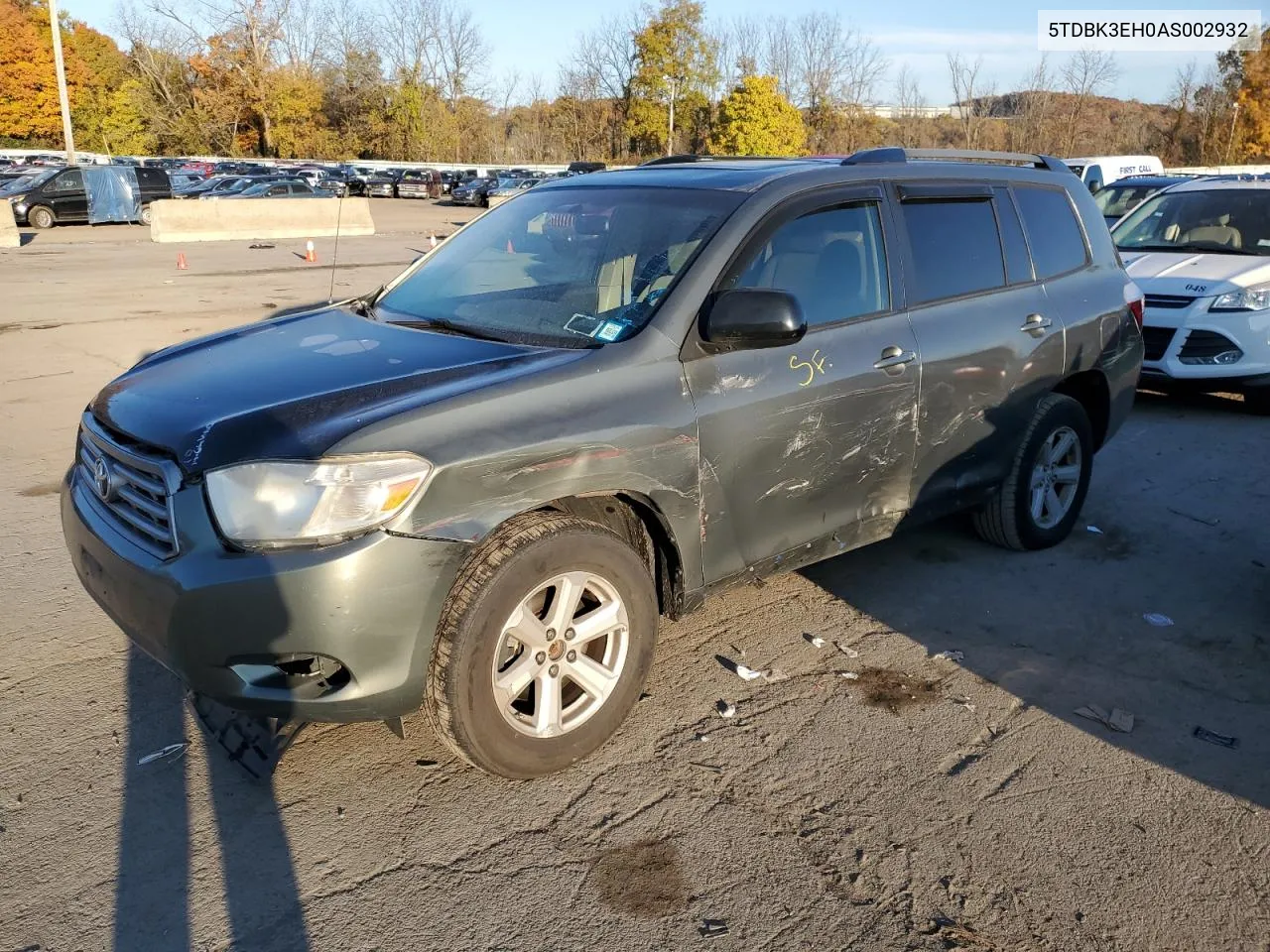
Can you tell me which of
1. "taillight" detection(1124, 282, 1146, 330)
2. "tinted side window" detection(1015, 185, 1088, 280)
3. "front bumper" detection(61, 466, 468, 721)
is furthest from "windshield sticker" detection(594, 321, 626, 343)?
"taillight" detection(1124, 282, 1146, 330)

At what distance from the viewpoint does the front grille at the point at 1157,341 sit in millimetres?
8508

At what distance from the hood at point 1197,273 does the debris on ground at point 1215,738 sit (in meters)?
5.91

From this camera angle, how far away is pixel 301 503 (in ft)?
9.05

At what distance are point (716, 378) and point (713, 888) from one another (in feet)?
5.38

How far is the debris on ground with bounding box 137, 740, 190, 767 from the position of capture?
3.33 metres

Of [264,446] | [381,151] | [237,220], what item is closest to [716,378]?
[264,446]

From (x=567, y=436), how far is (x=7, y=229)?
85.2 feet

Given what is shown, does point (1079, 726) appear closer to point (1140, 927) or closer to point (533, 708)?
point (1140, 927)

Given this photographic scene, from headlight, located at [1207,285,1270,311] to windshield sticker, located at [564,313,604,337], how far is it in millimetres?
6786

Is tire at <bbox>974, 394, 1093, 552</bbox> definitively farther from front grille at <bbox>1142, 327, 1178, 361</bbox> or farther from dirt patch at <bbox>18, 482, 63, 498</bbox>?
dirt patch at <bbox>18, 482, 63, 498</bbox>

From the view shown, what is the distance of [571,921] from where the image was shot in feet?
8.79

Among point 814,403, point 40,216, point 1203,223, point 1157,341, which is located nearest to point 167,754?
point 814,403

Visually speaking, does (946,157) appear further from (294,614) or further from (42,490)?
(42,490)

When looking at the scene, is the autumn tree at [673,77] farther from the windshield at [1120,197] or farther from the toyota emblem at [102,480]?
the toyota emblem at [102,480]
